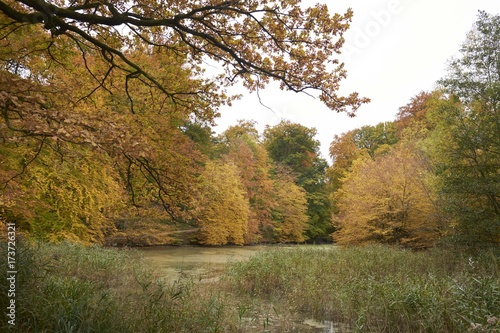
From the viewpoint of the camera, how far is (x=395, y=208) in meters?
15.2

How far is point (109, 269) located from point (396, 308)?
20.9 ft

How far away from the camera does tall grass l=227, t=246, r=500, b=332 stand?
440cm

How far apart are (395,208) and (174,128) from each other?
11940mm

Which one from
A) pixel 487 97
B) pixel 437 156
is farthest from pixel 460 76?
Result: pixel 437 156

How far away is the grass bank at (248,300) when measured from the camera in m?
3.45

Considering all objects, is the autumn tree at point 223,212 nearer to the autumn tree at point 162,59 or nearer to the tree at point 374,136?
the autumn tree at point 162,59

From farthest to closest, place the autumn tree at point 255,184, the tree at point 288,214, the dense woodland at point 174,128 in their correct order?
the tree at point 288,214
the autumn tree at point 255,184
the dense woodland at point 174,128

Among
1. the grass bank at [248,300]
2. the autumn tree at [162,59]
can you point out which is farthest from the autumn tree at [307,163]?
the autumn tree at [162,59]

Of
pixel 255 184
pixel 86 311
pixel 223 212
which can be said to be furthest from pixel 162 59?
pixel 255 184

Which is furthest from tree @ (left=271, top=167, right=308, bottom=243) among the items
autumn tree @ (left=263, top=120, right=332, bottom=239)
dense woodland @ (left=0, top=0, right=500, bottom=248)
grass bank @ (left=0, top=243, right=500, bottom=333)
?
grass bank @ (left=0, top=243, right=500, bottom=333)

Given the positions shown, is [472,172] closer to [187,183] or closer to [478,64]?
[478,64]

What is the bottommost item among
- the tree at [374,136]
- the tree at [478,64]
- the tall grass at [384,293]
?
the tall grass at [384,293]

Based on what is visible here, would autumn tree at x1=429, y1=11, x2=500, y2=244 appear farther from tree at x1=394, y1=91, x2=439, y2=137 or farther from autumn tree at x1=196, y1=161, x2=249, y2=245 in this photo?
tree at x1=394, y1=91, x2=439, y2=137

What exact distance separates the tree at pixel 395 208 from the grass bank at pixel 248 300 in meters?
5.57
